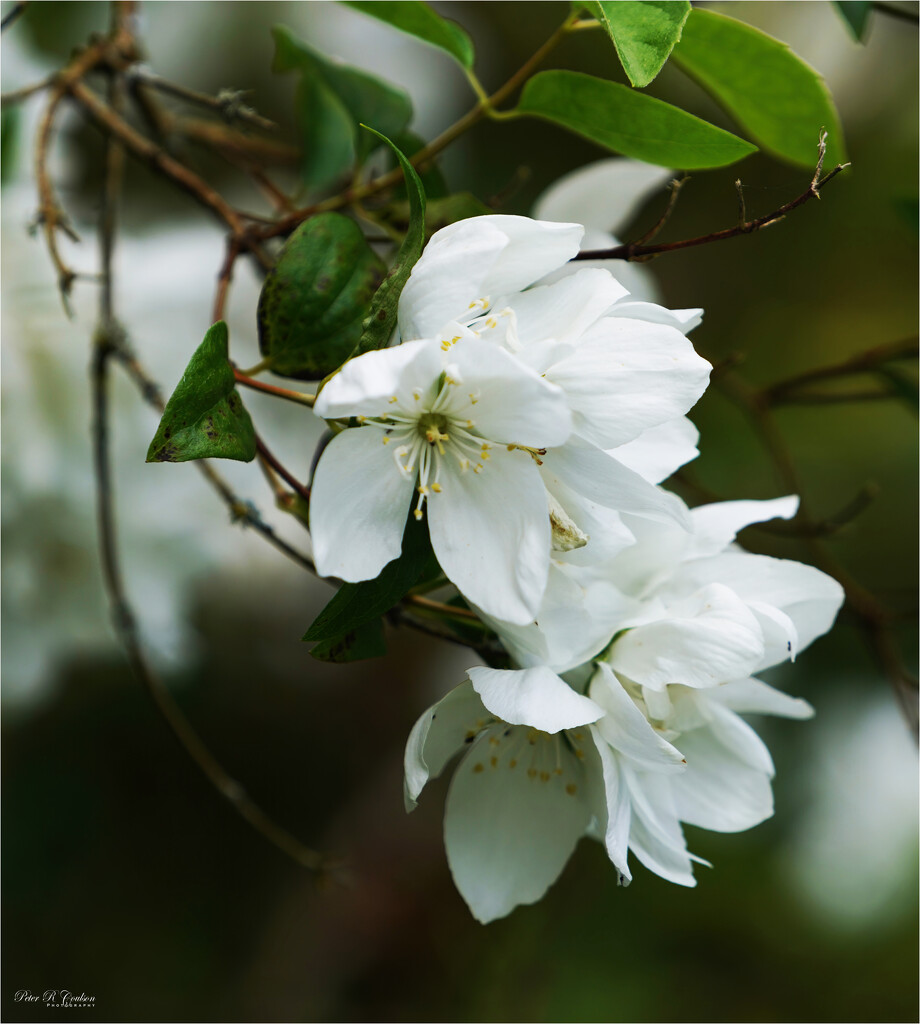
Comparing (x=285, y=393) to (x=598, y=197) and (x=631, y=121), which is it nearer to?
(x=631, y=121)

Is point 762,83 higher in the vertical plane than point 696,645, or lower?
higher

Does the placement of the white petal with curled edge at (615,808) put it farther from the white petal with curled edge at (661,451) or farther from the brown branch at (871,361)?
the brown branch at (871,361)

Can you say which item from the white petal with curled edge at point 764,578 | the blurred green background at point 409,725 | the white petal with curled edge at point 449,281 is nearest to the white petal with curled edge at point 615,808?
the white petal with curled edge at point 764,578

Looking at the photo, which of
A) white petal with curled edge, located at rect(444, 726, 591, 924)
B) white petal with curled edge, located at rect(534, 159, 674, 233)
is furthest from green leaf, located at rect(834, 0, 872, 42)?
white petal with curled edge, located at rect(444, 726, 591, 924)

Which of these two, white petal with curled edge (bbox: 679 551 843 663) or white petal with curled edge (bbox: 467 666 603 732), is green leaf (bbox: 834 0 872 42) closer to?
white petal with curled edge (bbox: 679 551 843 663)

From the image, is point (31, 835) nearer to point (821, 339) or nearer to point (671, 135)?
point (671, 135)

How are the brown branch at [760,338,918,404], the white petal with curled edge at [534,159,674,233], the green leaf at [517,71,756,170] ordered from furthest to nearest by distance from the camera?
the brown branch at [760,338,918,404] → the white petal with curled edge at [534,159,674,233] → the green leaf at [517,71,756,170]

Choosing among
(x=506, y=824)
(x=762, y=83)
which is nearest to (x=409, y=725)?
(x=506, y=824)
